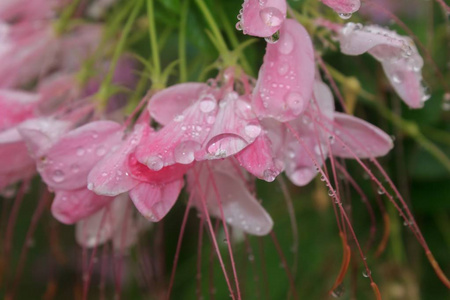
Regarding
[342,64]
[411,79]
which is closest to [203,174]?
[411,79]

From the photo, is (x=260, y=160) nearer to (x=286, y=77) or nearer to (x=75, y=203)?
(x=286, y=77)

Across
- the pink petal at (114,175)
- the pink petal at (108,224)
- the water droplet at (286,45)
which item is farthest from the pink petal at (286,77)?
the pink petal at (108,224)

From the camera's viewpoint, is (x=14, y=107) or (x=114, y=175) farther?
(x=14, y=107)

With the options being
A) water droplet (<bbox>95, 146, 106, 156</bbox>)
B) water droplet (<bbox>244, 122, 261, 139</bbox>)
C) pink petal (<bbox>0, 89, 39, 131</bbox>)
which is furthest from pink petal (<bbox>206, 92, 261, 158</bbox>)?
pink petal (<bbox>0, 89, 39, 131</bbox>)

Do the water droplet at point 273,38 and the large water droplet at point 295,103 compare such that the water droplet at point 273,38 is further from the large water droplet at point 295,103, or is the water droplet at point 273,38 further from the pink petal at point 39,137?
the pink petal at point 39,137

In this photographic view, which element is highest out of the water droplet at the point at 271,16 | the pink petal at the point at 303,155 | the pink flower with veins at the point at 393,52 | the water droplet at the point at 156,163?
the water droplet at the point at 271,16

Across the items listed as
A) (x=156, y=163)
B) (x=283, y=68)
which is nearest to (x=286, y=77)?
(x=283, y=68)

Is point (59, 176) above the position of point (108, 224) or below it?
above

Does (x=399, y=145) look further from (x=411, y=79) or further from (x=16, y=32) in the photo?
(x=16, y=32)
